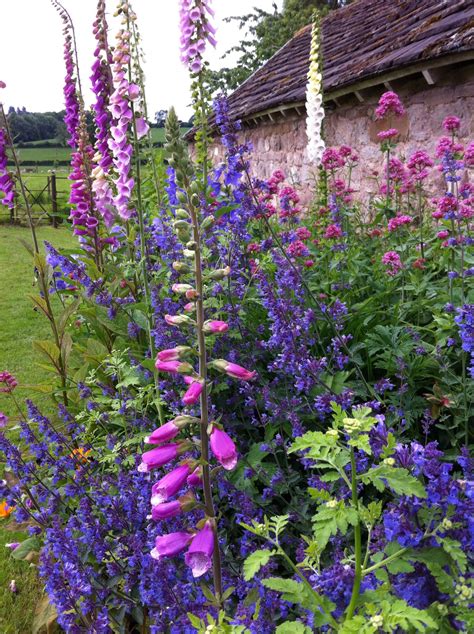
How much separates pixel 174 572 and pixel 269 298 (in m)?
1.06

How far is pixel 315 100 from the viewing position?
568 centimetres

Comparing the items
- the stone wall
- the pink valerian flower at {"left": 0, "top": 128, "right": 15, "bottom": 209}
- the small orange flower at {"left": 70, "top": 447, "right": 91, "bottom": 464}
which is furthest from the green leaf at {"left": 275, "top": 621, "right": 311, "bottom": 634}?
the stone wall

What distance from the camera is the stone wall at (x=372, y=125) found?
16.9ft

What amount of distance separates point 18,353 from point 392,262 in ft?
16.0

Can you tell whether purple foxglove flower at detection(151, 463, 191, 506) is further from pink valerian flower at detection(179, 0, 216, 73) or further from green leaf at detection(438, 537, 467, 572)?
pink valerian flower at detection(179, 0, 216, 73)

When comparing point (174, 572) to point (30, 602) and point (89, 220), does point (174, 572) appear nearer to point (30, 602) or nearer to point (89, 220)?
point (30, 602)

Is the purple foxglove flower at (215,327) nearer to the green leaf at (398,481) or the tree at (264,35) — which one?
the green leaf at (398,481)

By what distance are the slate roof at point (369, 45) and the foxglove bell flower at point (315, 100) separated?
0.61 m

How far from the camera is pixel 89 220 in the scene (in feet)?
13.4

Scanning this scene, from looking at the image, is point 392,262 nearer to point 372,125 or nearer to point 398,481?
point 398,481

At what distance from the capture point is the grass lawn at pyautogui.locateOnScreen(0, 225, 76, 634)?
2729 millimetres

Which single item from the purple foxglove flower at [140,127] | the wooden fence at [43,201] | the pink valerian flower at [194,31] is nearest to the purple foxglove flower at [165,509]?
the purple foxglove flower at [140,127]

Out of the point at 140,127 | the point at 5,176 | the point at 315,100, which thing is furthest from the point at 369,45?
the point at 140,127

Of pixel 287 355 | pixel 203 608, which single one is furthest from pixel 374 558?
pixel 287 355
